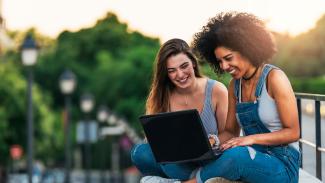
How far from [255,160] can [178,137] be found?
22.8 inches

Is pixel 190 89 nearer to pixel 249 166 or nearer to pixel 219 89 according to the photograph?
pixel 219 89

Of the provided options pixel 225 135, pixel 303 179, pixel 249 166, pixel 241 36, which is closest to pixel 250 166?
pixel 249 166

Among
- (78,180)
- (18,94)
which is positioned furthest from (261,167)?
(78,180)

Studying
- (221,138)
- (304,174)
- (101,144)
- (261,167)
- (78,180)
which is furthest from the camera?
(101,144)

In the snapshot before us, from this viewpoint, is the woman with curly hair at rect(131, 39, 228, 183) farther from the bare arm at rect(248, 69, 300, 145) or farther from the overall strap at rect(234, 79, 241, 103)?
the bare arm at rect(248, 69, 300, 145)

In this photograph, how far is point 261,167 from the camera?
20.0ft

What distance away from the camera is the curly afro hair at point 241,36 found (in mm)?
6215

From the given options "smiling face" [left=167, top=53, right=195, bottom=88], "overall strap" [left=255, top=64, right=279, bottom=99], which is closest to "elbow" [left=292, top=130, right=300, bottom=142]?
"overall strap" [left=255, top=64, right=279, bottom=99]

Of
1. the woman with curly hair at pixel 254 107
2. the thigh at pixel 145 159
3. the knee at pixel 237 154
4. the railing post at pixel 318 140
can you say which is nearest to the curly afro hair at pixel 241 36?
the woman with curly hair at pixel 254 107

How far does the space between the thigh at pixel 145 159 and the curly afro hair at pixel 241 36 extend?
1.21 meters

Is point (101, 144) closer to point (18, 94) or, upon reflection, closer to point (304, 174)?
point (18, 94)

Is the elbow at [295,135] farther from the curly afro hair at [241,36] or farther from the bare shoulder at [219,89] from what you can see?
the bare shoulder at [219,89]

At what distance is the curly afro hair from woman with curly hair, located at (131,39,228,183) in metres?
0.77

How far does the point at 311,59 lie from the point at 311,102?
9964 centimetres
